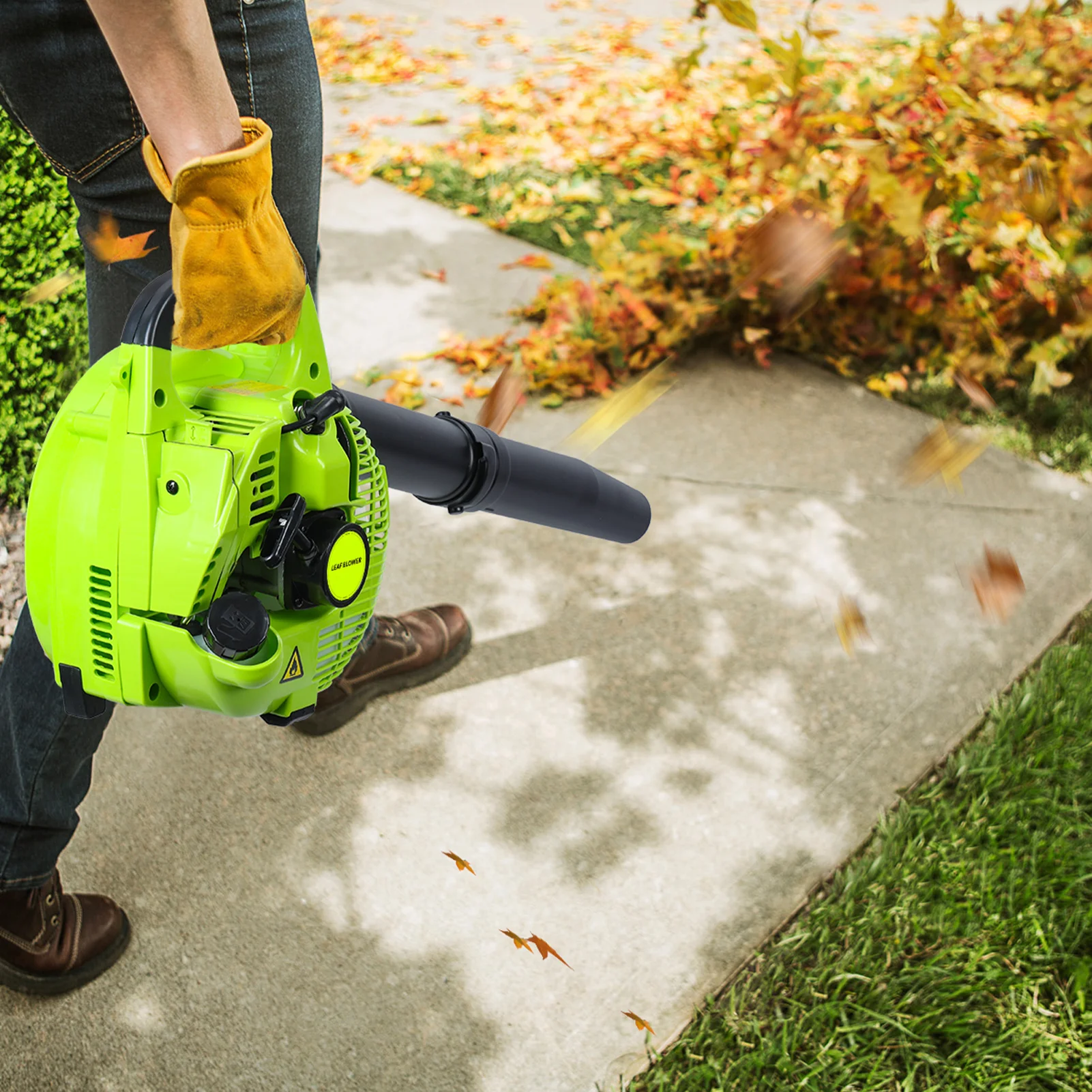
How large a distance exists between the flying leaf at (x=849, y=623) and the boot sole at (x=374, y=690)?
0.95 meters

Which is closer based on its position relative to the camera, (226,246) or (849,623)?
(226,246)

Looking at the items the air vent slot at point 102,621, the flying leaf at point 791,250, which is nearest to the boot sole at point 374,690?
the air vent slot at point 102,621

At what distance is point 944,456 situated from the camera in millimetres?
3160

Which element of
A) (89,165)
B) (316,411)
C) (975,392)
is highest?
(89,165)

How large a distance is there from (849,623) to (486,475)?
1.41m

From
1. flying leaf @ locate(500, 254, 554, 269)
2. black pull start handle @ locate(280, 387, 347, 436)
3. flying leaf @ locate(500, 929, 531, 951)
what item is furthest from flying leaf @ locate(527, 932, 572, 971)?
flying leaf @ locate(500, 254, 554, 269)

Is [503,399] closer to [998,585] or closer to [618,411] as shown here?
[618,411]

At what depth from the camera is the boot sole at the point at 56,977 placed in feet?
5.40

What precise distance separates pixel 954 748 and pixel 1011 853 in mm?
310

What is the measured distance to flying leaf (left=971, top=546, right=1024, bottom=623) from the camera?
256 centimetres

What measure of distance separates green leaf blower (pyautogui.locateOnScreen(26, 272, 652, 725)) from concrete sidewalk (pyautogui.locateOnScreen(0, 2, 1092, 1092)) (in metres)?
0.77

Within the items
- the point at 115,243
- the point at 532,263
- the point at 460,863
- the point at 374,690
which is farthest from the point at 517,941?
the point at 532,263

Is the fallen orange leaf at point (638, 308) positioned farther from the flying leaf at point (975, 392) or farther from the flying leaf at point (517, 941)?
the flying leaf at point (517, 941)

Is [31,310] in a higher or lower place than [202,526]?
lower
